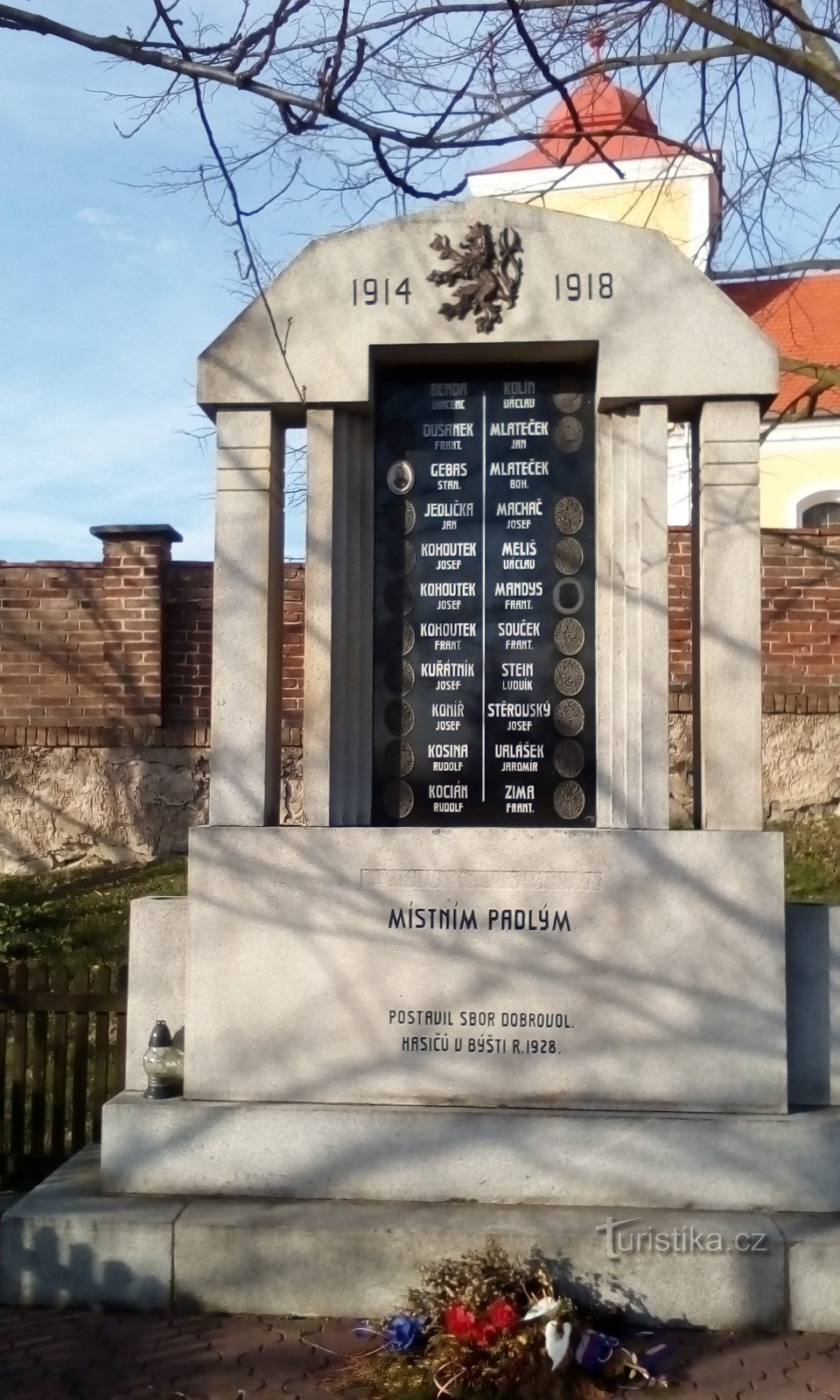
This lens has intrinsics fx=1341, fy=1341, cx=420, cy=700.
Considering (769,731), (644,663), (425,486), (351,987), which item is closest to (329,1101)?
(351,987)

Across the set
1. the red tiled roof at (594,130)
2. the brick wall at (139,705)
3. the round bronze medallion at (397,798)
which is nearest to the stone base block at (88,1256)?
the round bronze medallion at (397,798)

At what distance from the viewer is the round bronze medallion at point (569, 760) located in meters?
5.26

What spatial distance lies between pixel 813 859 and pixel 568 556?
539cm

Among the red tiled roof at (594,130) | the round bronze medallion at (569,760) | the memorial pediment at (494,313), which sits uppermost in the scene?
the red tiled roof at (594,130)

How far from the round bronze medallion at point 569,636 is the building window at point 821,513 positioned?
1850cm

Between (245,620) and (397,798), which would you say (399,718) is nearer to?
(397,798)

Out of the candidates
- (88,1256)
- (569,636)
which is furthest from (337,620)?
(88,1256)

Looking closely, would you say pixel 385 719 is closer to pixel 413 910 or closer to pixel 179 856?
pixel 413 910

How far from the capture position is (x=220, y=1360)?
4105mm

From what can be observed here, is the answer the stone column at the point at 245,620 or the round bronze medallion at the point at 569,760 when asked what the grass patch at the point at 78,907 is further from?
the round bronze medallion at the point at 569,760

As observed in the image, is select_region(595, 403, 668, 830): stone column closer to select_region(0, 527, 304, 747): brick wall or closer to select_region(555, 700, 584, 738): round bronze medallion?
select_region(555, 700, 584, 738): round bronze medallion

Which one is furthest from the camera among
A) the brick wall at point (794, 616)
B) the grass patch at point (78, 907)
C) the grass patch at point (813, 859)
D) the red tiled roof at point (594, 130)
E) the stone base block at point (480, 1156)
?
the brick wall at point (794, 616)

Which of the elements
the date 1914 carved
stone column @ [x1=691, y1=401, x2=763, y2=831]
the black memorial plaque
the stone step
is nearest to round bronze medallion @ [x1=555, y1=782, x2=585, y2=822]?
the black memorial plaque

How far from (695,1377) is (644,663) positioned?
7.84ft
